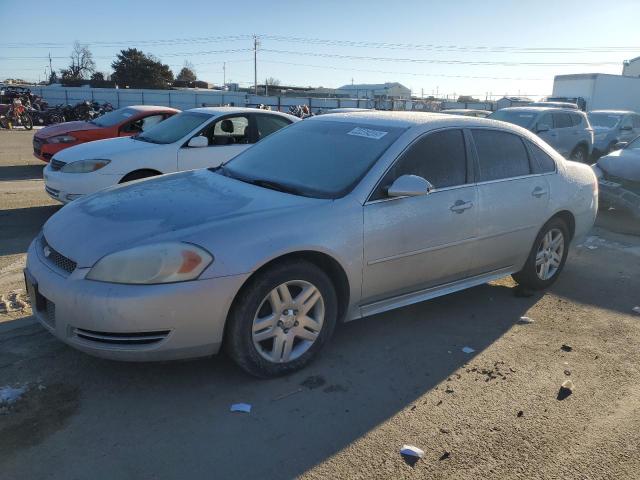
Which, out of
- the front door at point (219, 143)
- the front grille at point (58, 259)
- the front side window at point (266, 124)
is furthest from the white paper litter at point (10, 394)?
the front side window at point (266, 124)

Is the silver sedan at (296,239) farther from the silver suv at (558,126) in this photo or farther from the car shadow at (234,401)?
the silver suv at (558,126)

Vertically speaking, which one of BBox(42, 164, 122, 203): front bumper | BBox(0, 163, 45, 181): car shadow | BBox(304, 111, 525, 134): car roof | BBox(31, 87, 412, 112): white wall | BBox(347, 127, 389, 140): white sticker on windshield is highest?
BBox(31, 87, 412, 112): white wall

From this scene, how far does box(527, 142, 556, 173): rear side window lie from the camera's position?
512cm

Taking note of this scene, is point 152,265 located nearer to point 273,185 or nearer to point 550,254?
point 273,185

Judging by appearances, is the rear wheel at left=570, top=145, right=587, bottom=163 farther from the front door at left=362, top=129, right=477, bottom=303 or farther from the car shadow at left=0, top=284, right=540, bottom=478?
the car shadow at left=0, top=284, right=540, bottom=478

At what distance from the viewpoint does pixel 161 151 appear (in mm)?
7543

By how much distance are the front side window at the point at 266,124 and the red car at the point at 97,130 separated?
291 centimetres

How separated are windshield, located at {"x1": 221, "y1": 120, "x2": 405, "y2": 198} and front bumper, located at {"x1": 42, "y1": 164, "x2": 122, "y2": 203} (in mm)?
3190

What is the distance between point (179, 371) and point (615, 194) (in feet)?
26.1

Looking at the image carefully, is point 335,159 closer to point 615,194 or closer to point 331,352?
point 331,352

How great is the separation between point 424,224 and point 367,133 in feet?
2.77

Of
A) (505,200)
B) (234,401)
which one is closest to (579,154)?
(505,200)

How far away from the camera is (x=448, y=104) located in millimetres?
44625

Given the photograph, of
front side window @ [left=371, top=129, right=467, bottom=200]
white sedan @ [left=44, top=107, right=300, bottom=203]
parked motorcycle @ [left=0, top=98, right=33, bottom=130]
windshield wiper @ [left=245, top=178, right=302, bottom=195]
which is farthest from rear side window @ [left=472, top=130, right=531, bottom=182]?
parked motorcycle @ [left=0, top=98, right=33, bottom=130]
